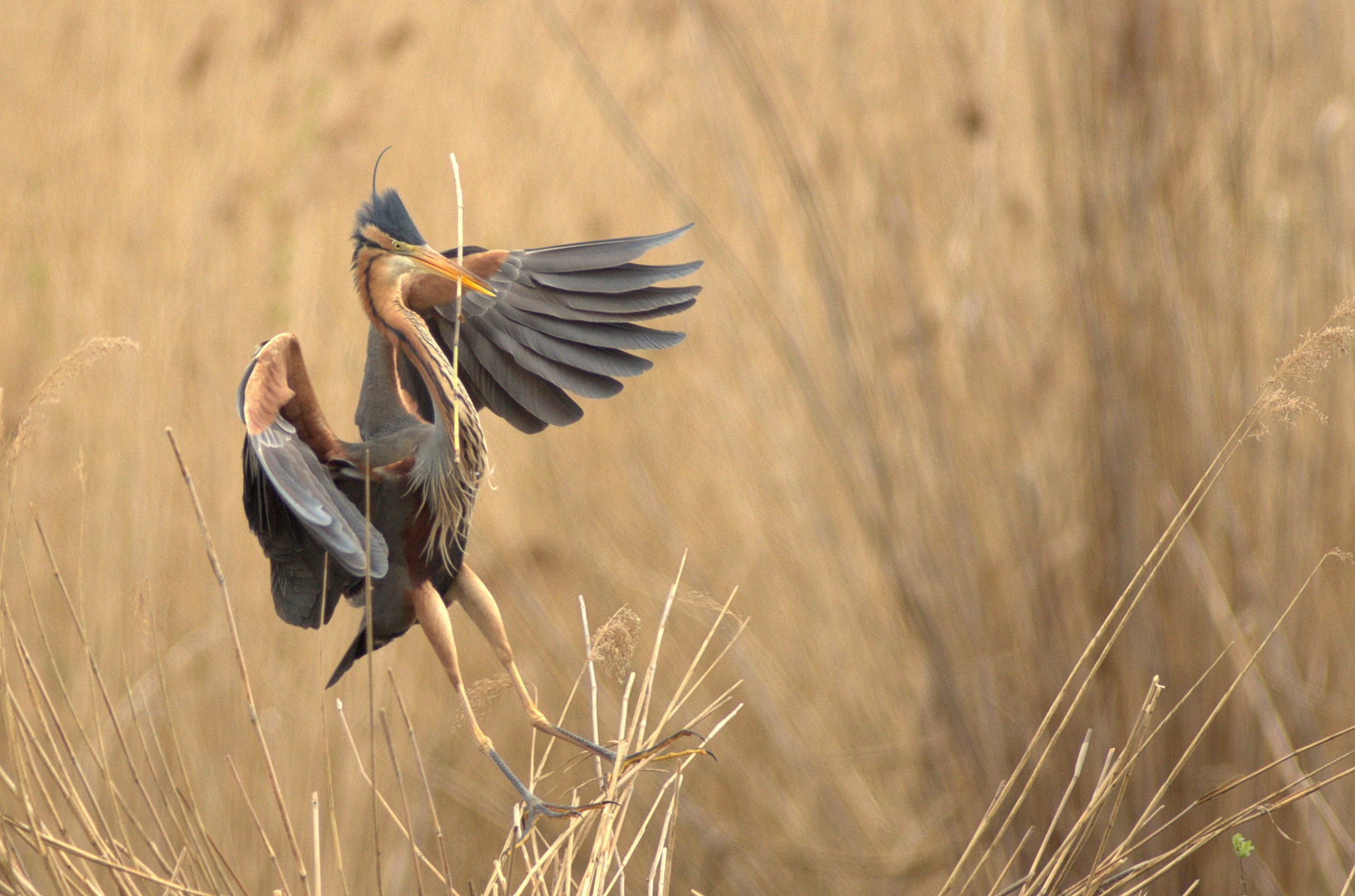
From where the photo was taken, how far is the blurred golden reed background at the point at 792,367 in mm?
934

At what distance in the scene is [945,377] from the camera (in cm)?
109

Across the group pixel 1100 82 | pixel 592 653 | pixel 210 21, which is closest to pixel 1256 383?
pixel 1100 82

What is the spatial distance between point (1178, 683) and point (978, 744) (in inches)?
6.4

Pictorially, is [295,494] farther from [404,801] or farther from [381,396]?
[404,801]

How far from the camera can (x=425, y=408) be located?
19.0 inches

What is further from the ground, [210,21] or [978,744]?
[210,21]

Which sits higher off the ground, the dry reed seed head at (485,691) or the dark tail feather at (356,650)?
the dark tail feather at (356,650)

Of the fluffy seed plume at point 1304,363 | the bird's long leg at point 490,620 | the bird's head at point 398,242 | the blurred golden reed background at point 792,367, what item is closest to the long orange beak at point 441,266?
the bird's head at point 398,242

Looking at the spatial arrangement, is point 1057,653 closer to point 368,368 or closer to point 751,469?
point 751,469

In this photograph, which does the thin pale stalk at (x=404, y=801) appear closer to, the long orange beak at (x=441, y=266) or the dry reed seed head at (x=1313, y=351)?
the long orange beak at (x=441, y=266)

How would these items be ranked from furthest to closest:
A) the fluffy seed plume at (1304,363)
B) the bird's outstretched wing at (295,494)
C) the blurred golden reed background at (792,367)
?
the blurred golden reed background at (792,367), the fluffy seed plume at (1304,363), the bird's outstretched wing at (295,494)

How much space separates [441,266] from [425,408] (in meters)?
0.07

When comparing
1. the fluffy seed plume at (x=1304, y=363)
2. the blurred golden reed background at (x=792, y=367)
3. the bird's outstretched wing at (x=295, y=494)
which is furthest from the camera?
the blurred golden reed background at (x=792, y=367)

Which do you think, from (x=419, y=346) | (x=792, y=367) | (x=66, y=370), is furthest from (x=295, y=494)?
(x=792, y=367)
